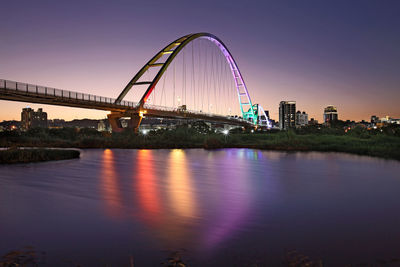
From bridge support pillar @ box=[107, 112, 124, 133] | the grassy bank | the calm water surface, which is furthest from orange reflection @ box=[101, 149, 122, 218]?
bridge support pillar @ box=[107, 112, 124, 133]

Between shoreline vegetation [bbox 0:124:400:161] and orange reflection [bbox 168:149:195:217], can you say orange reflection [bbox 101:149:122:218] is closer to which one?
orange reflection [bbox 168:149:195:217]

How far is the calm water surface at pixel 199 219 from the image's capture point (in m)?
4.70

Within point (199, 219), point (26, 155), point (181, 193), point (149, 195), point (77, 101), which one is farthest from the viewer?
point (77, 101)

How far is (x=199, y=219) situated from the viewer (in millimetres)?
6879

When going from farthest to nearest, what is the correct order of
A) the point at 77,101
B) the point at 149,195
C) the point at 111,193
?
the point at 77,101
the point at 111,193
the point at 149,195

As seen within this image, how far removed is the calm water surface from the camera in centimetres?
470

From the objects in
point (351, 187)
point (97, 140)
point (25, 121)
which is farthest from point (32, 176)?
point (25, 121)

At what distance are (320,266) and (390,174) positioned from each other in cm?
1335

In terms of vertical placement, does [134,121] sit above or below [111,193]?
above

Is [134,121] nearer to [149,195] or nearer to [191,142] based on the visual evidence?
[191,142]

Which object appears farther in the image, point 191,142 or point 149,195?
point 191,142

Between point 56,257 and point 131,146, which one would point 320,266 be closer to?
point 56,257

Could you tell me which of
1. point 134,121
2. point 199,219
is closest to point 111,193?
point 199,219

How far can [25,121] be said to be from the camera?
14100cm
